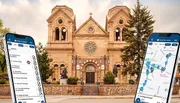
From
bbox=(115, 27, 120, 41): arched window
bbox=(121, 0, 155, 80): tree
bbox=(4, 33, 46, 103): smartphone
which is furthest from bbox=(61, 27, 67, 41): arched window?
bbox=(4, 33, 46, 103): smartphone

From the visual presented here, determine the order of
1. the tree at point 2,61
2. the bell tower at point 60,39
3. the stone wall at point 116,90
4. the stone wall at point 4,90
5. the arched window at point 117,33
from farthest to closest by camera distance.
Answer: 1. the arched window at point 117,33
2. the bell tower at point 60,39
3. the tree at point 2,61
4. the stone wall at point 116,90
5. the stone wall at point 4,90

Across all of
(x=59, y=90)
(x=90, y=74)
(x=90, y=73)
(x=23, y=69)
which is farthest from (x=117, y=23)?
(x=23, y=69)

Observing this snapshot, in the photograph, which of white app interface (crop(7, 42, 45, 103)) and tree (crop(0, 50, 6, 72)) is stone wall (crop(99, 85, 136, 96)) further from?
white app interface (crop(7, 42, 45, 103))

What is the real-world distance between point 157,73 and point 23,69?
1.88 m

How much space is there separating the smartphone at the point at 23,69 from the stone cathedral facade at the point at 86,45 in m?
38.1

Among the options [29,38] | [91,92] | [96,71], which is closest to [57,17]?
[96,71]

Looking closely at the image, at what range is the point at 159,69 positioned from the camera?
3.51 m

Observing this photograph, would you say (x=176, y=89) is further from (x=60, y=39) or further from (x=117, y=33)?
(x=60, y=39)

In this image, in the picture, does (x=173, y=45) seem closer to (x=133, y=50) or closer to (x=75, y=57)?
(x=133, y=50)

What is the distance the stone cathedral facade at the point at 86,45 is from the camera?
42.6 meters

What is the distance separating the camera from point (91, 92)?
28578mm

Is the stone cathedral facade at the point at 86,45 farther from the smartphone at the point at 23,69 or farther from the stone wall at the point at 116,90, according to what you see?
the smartphone at the point at 23,69

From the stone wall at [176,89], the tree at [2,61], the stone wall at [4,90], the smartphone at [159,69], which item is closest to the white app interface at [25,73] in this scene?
the smartphone at [159,69]

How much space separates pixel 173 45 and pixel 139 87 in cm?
74
